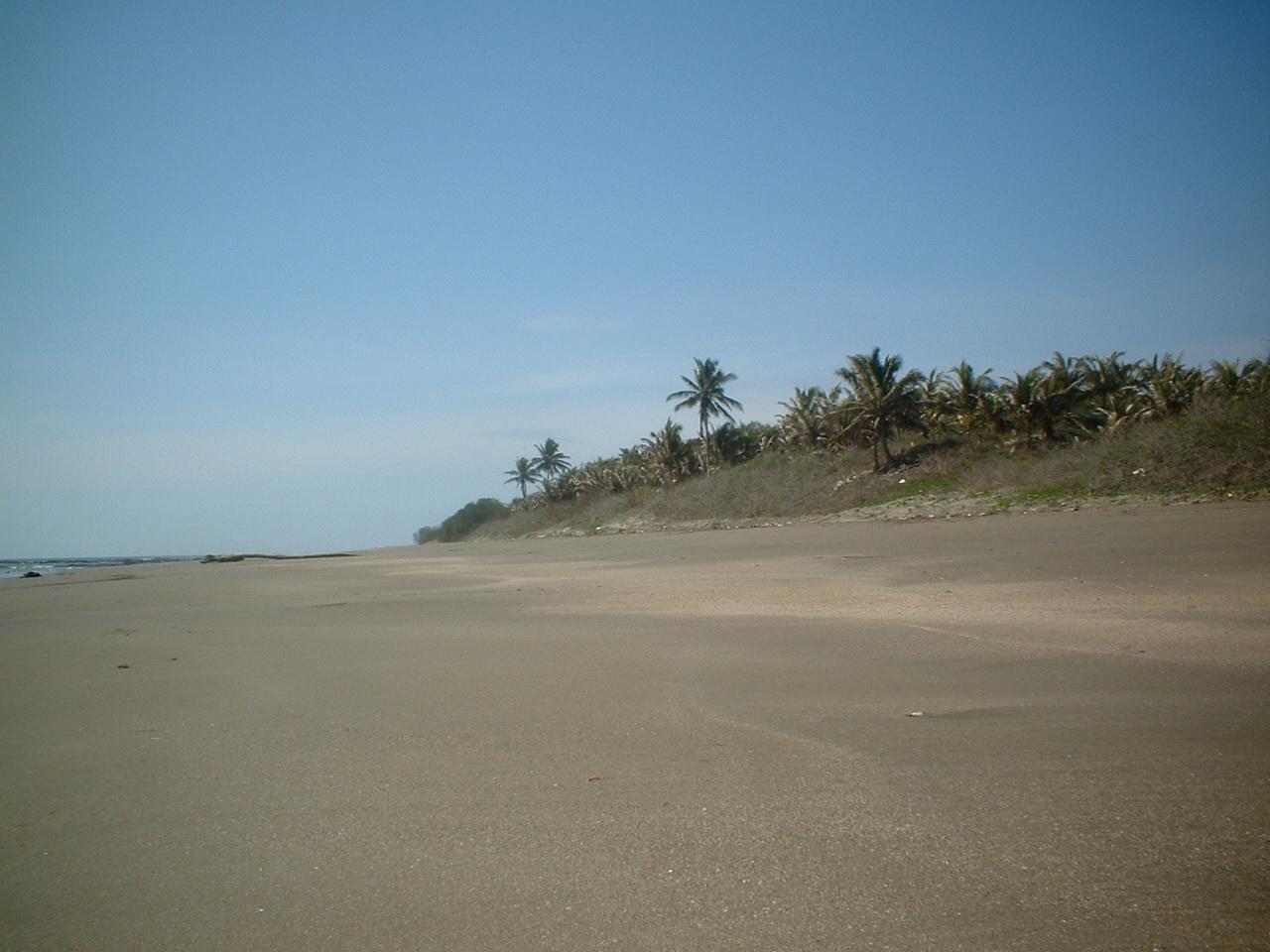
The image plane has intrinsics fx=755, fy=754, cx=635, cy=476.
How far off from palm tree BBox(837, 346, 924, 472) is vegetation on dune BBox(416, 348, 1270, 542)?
0.25 feet

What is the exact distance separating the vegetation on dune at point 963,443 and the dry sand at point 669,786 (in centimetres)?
2079

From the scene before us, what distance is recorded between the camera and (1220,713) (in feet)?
12.9

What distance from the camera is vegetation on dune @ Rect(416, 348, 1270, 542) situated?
2497 cm

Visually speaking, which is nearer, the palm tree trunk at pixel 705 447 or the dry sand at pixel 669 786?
the dry sand at pixel 669 786

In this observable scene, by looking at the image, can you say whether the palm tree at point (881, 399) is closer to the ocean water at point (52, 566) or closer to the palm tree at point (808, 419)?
the palm tree at point (808, 419)

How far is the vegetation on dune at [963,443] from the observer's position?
25.0 meters

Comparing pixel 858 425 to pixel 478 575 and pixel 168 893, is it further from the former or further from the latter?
pixel 168 893

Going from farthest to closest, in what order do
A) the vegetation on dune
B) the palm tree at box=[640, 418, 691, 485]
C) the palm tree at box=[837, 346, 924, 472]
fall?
the palm tree at box=[640, 418, 691, 485]
the palm tree at box=[837, 346, 924, 472]
the vegetation on dune

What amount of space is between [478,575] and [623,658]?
1140cm

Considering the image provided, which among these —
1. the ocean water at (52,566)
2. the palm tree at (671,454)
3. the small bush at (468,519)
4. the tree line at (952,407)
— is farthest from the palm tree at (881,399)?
the small bush at (468,519)


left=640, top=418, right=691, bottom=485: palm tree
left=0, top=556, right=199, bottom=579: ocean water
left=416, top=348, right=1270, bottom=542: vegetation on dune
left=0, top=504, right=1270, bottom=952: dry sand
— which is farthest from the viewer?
left=640, top=418, right=691, bottom=485: palm tree

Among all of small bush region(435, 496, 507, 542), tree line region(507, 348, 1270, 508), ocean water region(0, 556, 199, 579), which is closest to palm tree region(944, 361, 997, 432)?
tree line region(507, 348, 1270, 508)

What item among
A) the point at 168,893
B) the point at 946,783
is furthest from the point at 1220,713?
the point at 168,893

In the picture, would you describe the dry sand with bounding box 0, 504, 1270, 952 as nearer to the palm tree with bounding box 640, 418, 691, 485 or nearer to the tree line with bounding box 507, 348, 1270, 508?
the tree line with bounding box 507, 348, 1270, 508
